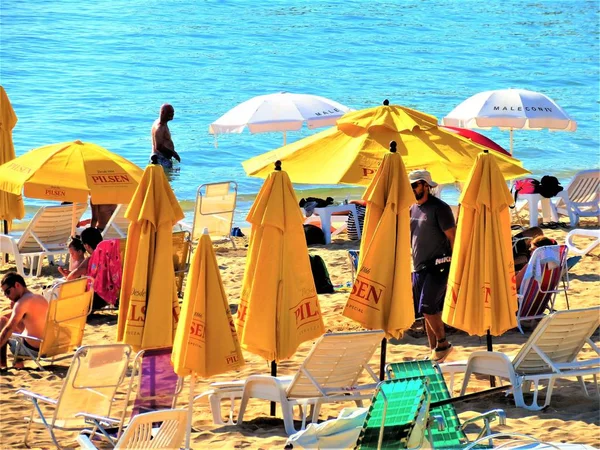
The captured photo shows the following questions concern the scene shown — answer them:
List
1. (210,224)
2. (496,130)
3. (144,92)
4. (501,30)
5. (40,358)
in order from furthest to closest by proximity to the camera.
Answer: (501,30) < (144,92) < (496,130) < (210,224) < (40,358)

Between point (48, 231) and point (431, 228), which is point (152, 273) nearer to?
point (431, 228)

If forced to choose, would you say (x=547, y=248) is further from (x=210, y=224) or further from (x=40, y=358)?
(x=210, y=224)

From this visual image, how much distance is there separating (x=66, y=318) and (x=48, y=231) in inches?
140

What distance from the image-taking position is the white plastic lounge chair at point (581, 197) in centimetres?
1388

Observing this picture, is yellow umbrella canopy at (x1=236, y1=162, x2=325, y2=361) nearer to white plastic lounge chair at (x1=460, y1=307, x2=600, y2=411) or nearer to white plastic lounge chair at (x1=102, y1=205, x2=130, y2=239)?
white plastic lounge chair at (x1=460, y1=307, x2=600, y2=411)

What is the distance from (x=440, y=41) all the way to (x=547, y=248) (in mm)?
33886

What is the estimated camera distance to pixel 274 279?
22.2 feet

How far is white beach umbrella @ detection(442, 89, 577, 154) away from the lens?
14883 millimetres

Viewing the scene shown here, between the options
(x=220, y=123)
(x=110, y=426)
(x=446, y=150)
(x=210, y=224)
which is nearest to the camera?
(x=110, y=426)

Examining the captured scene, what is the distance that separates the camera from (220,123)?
15.1 m

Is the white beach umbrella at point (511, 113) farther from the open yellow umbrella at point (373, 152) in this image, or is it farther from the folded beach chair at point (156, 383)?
the folded beach chair at point (156, 383)

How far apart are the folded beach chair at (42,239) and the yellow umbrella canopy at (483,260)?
558 cm

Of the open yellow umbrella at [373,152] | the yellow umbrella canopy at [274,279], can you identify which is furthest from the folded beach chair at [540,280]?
the yellow umbrella canopy at [274,279]

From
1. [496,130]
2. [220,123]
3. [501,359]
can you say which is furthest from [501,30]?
[501,359]
